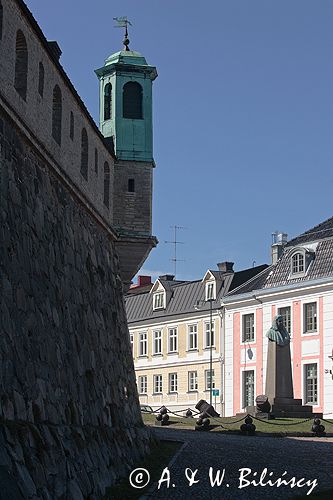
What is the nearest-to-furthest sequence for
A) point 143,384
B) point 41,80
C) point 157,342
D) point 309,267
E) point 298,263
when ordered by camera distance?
point 41,80, point 309,267, point 298,263, point 157,342, point 143,384

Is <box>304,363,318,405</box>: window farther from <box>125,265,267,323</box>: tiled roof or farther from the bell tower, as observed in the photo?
the bell tower

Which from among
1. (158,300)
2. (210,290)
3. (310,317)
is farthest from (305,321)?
(158,300)

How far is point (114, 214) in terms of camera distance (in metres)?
26.0

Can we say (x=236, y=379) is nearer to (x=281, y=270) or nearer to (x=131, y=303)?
(x=281, y=270)

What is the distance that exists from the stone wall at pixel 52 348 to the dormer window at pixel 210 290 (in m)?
41.4

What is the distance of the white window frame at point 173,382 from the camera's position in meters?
63.3

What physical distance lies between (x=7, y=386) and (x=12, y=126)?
4.36 m

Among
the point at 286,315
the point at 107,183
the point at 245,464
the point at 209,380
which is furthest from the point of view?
the point at 209,380

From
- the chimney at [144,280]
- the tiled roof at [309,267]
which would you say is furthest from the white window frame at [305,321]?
the chimney at [144,280]

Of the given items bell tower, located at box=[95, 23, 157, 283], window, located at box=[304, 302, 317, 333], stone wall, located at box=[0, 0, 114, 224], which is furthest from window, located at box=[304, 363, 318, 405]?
stone wall, located at box=[0, 0, 114, 224]

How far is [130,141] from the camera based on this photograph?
26.9m

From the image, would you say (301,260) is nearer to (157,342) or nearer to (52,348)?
(157,342)

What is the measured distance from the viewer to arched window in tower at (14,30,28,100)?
16.3m
